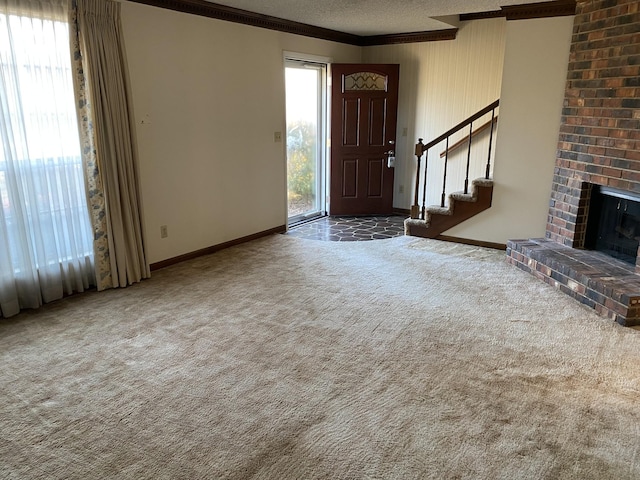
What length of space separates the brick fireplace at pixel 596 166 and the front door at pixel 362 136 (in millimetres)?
2603

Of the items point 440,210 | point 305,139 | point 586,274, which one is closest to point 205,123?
point 305,139

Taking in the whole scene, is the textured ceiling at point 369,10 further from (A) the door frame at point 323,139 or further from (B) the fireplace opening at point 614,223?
(B) the fireplace opening at point 614,223

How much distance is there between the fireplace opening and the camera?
3992 mm

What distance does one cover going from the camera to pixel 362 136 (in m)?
6.77

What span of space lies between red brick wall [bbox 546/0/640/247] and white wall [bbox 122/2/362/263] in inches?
125

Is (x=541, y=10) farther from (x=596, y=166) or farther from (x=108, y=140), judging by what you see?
(x=108, y=140)

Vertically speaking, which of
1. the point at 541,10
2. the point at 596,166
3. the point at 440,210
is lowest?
the point at 440,210

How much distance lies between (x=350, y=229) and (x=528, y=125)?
249 cm

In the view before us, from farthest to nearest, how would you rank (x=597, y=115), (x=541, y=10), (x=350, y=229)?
1. (x=350, y=229)
2. (x=541, y=10)
3. (x=597, y=115)

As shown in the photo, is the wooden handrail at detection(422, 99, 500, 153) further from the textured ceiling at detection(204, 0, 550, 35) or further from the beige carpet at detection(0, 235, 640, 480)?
the beige carpet at detection(0, 235, 640, 480)

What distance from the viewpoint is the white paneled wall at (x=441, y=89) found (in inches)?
235

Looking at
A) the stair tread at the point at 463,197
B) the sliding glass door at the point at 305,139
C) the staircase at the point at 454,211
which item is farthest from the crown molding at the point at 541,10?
the sliding glass door at the point at 305,139

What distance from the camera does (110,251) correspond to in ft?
13.3

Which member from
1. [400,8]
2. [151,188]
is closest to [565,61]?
[400,8]
